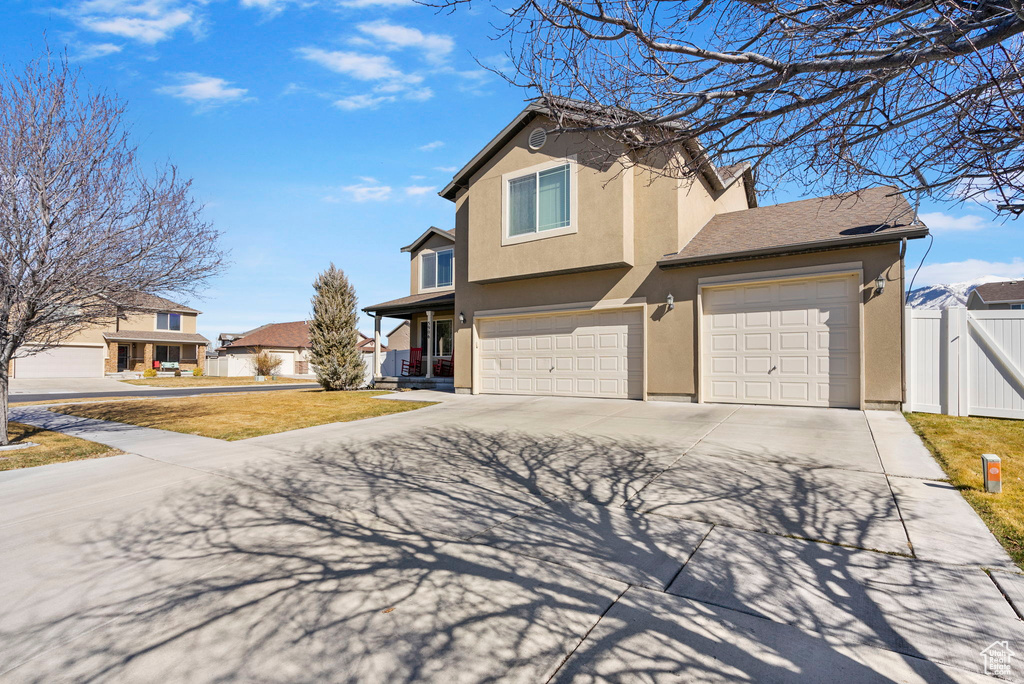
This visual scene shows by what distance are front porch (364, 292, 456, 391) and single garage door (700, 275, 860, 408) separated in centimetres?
917

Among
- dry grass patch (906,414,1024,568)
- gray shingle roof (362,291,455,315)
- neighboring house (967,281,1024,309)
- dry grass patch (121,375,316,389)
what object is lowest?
dry grass patch (121,375,316,389)

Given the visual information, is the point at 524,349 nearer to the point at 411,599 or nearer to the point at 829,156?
the point at 829,156

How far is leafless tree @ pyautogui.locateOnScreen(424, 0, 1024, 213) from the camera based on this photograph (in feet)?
10.9

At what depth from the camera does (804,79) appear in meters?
3.75

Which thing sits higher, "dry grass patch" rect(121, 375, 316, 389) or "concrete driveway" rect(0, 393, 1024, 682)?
"concrete driveway" rect(0, 393, 1024, 682)

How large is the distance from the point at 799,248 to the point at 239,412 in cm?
1332

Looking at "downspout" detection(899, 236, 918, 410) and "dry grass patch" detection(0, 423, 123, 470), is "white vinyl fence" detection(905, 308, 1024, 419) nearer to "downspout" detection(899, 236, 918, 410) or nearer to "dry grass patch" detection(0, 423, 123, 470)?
"downspout" detection(899, 236, 918, 410)

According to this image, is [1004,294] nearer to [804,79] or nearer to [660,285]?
[660,285]

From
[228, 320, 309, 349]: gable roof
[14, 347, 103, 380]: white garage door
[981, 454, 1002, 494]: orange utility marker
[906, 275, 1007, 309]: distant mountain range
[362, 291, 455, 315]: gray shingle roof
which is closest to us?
[981, 454, 1002, 494]: orange utility marker

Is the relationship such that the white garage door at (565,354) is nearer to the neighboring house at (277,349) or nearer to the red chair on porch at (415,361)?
the red chair on porch at (415,361)

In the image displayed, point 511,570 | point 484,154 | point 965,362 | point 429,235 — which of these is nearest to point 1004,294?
point 965,362

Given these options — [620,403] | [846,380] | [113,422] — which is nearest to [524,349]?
[620,403]

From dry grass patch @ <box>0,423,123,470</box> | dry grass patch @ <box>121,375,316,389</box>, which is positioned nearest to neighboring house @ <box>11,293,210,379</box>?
dry grass patch @ <box>121,375,316,389</box>

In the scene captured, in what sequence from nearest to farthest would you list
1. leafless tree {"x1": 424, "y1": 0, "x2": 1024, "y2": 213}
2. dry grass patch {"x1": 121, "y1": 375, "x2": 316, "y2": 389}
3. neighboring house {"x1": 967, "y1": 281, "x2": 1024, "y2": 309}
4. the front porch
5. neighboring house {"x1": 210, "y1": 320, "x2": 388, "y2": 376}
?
leafless tree {"x1": 424, "y1": 0, "x2": 1024, "y2": 213} < the front porch < dry grass patch {"x1": 121, "y1": 375, "x2": 316, "y2": 389} < neighboring house {"x1": 967, "y1": 281, "x2": 1024, "y2": 309} < neighboring house {"x1": 210, "y1": 320, "x2": 388, "y2": 376}
